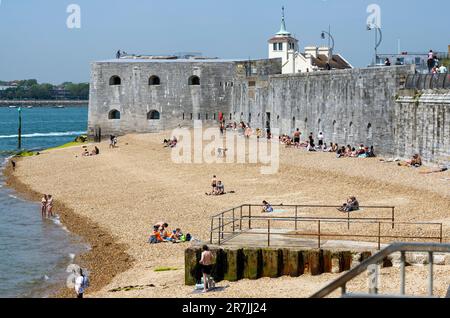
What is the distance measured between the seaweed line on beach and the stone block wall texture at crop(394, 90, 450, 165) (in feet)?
36.9

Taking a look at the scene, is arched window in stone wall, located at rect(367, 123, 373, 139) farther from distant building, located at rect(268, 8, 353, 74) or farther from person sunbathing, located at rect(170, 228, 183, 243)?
distant building, located at rect(268, 8, 353, 74)

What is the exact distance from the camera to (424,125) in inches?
1188

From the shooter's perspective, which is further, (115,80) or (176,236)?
(115,80)

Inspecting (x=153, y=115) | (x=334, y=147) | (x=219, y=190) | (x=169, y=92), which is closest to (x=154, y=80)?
(x=169, y=92)

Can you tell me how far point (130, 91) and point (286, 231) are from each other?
39539 millimetres

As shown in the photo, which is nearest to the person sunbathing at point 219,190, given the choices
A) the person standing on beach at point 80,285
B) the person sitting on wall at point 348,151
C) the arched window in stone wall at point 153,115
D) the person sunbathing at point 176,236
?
the person sitting on wall at point 348,151

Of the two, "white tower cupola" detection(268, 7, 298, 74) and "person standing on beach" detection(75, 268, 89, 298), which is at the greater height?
"white tower cupola" detection(268, 7, 298, 74)

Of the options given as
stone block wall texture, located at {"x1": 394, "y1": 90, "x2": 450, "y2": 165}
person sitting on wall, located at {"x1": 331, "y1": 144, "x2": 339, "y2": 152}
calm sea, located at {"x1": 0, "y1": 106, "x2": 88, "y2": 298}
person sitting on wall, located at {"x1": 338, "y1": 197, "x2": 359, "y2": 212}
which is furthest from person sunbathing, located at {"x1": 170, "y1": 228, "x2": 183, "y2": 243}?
person sitting on wall, located at {"x1": 331, "y1": 144, "x2": 339, "y2": 152}

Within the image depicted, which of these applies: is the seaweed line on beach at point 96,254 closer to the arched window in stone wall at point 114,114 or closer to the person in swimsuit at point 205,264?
the person in swimsuit at point 205,264

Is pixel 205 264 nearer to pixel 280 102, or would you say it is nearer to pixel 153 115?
pixel 280 102

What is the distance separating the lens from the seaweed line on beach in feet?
65.8

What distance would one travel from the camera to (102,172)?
138ft

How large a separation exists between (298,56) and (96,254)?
41.7 meters
